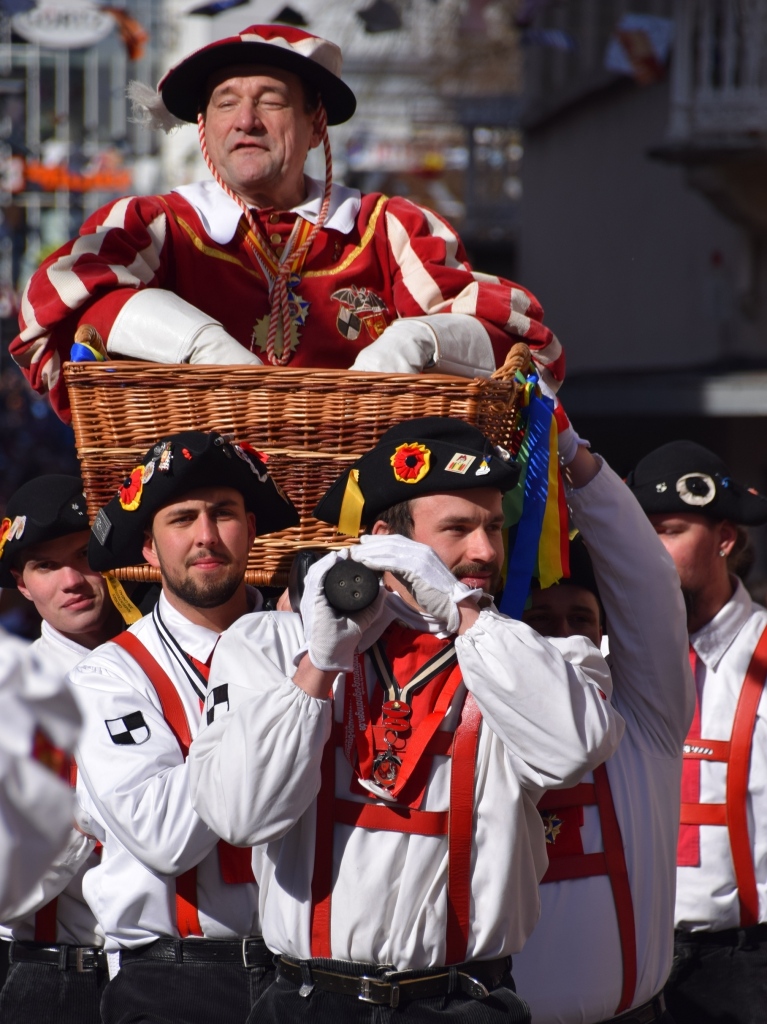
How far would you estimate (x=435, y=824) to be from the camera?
2.49 m

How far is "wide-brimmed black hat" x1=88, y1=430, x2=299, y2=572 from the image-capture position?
2.77 meters

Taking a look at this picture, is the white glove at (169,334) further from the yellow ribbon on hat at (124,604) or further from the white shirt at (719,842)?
the white shirt at (719,842)

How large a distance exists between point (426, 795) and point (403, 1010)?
33cm

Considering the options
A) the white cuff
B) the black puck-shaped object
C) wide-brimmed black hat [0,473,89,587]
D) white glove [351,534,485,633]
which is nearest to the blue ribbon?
the white cuff

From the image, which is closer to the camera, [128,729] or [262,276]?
[128,729]

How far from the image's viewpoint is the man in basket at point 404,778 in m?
2.43

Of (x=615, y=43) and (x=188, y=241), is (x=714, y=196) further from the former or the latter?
(x=188, y=241)

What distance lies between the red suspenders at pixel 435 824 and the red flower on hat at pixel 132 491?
0.62 m

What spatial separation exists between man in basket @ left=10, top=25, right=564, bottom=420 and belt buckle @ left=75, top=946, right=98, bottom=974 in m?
1.15

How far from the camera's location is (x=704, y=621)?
3.82 meters

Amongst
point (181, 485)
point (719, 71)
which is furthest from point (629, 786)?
point (719, 71)

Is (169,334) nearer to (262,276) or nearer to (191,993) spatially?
(262,276)

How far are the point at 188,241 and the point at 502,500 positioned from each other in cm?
→ 90

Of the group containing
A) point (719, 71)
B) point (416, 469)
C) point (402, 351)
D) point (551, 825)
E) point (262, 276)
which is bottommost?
point (551, 825)
